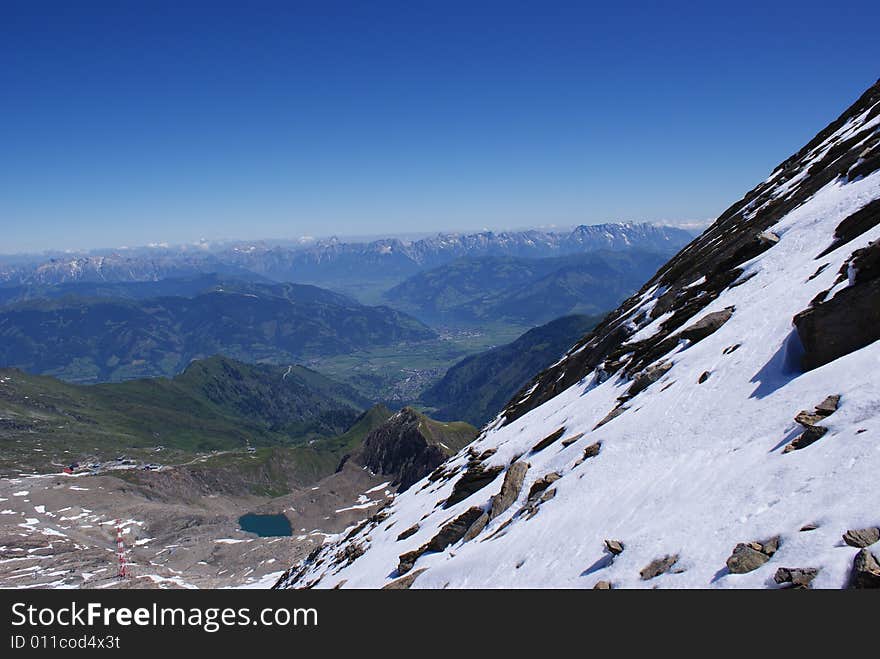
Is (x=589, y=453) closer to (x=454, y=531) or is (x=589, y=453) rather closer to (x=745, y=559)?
(x=454, y=531)

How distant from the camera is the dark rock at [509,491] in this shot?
27097 mm

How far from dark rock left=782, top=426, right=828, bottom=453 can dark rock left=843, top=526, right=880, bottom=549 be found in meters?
3.91

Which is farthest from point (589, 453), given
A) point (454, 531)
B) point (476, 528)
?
point (454, 531)

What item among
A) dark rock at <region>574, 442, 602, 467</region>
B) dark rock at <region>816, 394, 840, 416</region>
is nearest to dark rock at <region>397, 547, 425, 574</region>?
dark rock at <region>574, 442, 602, 467</region>

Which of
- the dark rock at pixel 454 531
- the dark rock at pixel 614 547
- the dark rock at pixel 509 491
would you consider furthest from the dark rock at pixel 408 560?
the dark rock at pixel 614 547

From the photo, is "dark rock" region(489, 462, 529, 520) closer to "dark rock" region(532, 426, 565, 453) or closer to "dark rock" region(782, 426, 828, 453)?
"dark rock" region(532, 426, 565, 453)

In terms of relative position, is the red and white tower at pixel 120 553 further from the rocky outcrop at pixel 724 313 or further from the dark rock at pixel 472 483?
the dark rock at pixel 472 483

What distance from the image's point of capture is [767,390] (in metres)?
18.2

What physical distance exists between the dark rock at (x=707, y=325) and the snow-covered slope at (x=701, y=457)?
134mm

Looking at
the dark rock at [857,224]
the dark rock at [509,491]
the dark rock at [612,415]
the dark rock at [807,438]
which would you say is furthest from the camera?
the dark rock at [509,491]
